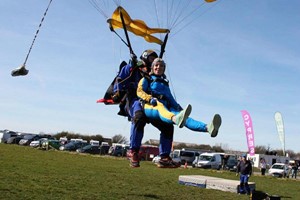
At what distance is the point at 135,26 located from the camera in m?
7.59

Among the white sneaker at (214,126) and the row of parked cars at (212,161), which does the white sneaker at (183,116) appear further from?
the row of parked cars at (212,161)

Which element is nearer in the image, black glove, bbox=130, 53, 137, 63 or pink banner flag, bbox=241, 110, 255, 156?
black glove, bbox=130, 53, 137, 63

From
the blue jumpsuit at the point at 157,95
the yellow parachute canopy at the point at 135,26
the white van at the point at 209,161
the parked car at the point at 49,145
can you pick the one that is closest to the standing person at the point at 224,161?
the white van at the point at 209,161

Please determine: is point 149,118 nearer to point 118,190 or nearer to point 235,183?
point 118,190

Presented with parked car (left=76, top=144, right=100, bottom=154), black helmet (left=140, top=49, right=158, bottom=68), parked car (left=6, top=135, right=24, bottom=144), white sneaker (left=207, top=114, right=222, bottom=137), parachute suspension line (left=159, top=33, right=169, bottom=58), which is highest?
parachute suspension line (left=159, top=33, right=169, bottom=58)

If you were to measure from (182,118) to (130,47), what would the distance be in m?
2.11

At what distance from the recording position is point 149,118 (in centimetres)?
646

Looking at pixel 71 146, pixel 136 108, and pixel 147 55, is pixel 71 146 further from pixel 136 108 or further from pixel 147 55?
pixel 136 108

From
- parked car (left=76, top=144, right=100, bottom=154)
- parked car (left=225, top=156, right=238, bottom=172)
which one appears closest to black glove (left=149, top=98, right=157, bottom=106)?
parked car (left=225, top=156, right=238, bottom=172)

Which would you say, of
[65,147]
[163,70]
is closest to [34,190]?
[163,70]

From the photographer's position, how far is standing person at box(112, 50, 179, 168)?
665 centimetres

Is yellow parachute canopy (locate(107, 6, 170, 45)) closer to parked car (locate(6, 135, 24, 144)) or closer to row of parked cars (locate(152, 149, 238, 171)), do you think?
row of parked cars (locate(152, 149, 238, 171))

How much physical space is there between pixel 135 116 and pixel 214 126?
67.0 inches

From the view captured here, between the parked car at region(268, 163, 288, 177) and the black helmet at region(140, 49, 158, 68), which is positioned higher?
the black helmet at region(140, 49, 158, 68)
